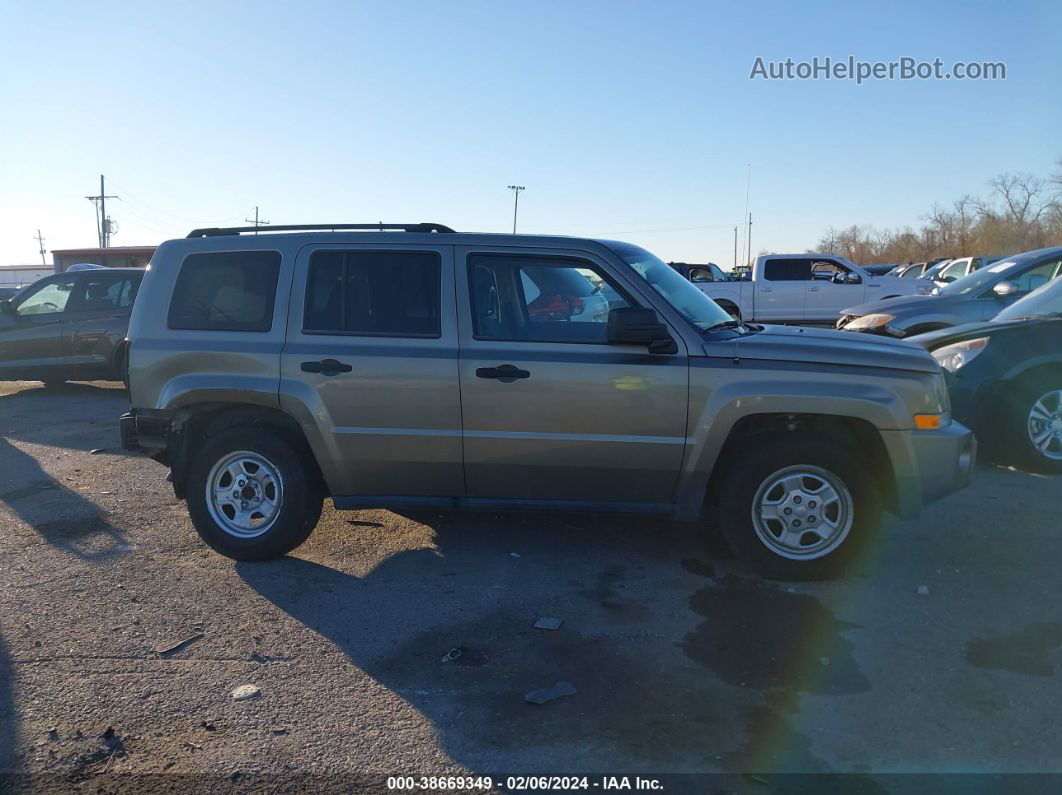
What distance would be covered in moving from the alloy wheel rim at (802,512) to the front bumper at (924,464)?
31 cm

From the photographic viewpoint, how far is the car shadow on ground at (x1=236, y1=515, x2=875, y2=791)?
3.09 metres

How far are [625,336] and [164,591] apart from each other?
302 centimetres

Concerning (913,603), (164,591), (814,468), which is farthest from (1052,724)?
(164,591)

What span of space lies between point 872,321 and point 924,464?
7166 mm

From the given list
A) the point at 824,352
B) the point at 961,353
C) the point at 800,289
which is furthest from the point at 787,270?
the point at 824,352

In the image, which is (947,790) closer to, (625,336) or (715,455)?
(715,455)

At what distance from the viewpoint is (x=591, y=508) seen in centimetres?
477

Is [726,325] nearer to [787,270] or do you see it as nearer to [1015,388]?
[1015,388]

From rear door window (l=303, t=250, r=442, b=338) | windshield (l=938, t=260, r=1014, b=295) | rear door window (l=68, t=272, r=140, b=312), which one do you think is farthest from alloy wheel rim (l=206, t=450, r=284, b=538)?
windshield (l=938, t=260, r=1014, b=295)

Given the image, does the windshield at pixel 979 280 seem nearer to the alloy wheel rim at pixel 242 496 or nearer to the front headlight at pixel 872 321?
the front headlight at pixel 872 321

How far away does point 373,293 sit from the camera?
485 centimetres

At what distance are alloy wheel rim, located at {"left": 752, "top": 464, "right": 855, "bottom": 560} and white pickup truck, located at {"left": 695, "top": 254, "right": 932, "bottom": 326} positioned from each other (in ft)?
45.4

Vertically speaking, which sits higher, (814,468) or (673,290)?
(673,290)

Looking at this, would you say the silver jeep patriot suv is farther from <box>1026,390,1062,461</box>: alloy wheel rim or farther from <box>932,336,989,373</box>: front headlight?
<box>1026,390,1062,461</box>: alloy wheel rim
